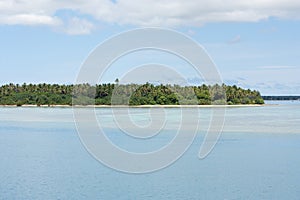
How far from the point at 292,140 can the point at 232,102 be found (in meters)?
59.2

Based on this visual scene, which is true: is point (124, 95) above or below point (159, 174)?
above

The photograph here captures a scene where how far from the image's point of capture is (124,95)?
2995 inches

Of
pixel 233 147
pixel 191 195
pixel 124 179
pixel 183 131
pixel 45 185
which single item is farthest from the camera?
pixel 183 131

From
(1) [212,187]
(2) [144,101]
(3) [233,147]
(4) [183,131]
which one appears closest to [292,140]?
(3) [233,147]

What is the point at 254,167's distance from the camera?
54.1 feet

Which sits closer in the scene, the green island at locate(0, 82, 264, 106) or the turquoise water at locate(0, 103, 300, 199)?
the turquoise water at locate(0, 103, 300, 199)

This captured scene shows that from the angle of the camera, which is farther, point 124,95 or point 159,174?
point 124,95

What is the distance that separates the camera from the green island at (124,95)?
7288 cm

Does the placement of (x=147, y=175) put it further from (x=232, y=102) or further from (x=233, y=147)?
(x=232, y=102)

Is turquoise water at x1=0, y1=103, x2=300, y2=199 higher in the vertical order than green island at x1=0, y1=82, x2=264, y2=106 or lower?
lower

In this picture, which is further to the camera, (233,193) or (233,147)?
(233,147)

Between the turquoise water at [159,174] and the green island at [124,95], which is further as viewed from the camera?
Result: the green island at [124,95]

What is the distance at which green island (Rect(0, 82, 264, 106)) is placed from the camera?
72.9 metres

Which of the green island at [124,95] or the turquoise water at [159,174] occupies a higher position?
the green island at [124,95]
